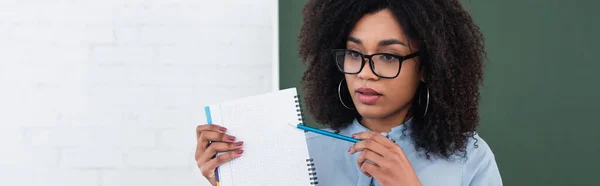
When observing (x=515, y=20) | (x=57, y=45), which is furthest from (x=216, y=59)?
(x=515, y=20)

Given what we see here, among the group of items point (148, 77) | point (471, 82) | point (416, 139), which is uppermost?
point (148, 77)

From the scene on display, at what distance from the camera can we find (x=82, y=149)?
193 cm

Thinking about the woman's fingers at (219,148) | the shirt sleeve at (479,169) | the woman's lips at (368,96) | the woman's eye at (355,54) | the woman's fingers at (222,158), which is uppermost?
the woman's eye at (355,54)

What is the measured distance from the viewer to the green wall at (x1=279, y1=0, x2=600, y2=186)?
1817 mm

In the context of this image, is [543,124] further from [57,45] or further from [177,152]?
[57,45]

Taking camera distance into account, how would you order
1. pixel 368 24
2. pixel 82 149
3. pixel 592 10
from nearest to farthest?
pixel 368 24 → pixel 592 10 → pixel 82 149

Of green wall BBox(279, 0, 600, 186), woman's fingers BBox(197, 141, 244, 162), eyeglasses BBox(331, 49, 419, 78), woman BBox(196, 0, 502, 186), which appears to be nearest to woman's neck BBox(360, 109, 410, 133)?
woman BBox(196, 0, 502, 186)

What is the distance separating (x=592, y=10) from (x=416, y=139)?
35.4 inches

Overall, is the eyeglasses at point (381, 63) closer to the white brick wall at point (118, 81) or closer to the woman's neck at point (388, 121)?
the woman's neck at point (388, 121)

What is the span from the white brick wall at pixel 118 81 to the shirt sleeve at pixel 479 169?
0.80 m

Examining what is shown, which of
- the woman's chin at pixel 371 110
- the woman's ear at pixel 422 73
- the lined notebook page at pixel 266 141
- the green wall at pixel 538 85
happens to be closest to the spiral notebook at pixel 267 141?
the lined notebook page at pixel 266 141

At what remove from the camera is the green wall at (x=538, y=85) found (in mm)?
1817

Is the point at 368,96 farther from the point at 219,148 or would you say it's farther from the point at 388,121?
the point at 219,148

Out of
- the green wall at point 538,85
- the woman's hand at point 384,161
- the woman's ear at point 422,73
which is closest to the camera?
the woman's hand at point 384,161
